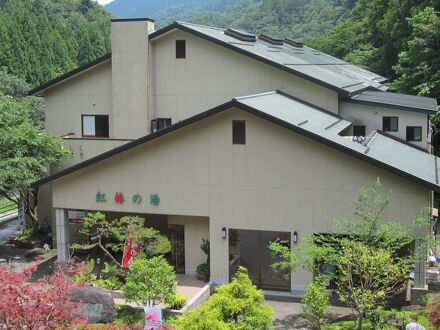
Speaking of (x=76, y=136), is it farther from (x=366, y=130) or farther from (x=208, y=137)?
(x=366, y=130)

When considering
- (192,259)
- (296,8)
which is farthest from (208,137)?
(296,8)

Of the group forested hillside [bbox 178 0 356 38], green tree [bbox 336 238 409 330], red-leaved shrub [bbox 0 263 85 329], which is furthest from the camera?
forested hillside [bbox 178 0 356 38]

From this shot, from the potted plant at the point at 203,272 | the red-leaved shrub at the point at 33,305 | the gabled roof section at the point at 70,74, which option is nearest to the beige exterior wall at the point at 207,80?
the gabled roof section at the point at 70,74

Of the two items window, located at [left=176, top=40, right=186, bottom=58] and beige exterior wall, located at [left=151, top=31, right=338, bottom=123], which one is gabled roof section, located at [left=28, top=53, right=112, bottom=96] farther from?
window, located at [left=176, top=40, right=186, bottom=58]

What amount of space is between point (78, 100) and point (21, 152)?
5898mm

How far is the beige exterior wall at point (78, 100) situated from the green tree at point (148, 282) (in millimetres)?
13410

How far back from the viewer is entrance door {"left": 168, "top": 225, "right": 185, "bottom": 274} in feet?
76.8

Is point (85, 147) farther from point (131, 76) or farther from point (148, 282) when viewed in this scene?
point (148, 282)

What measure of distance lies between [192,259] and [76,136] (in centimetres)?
1103

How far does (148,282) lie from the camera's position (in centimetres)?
1759

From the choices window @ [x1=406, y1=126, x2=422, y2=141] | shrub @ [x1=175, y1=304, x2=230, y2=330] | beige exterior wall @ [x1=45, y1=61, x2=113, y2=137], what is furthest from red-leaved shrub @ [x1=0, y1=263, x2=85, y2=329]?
window @ [x1=406, y1=126, x2=422, y2=141]

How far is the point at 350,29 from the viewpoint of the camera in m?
87.0

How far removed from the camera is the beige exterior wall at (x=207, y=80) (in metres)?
27.5

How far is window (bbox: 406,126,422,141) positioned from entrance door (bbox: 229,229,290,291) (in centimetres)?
1054
